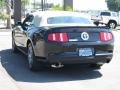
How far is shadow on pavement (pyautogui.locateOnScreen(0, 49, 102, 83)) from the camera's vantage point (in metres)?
8.85

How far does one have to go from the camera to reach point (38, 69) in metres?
9.73

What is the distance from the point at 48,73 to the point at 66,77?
69cm

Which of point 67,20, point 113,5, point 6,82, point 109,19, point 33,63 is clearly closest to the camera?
point 6,82

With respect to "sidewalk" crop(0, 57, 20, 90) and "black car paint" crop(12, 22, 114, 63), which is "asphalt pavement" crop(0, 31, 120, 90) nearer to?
"sidewalk" crop(0, 57, 20, 90)

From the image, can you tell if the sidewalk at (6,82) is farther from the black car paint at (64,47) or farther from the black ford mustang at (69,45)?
the black car paint at (64,47)

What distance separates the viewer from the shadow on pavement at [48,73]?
885 cm

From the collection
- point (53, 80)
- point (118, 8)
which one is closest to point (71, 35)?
point (53, 80)

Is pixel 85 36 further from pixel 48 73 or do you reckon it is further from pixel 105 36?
pixel 48 73

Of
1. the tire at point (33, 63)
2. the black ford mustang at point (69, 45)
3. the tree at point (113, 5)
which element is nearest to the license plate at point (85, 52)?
the black ford mustang at point (69, 45)

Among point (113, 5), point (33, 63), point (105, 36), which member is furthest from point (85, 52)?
point (113, 5)

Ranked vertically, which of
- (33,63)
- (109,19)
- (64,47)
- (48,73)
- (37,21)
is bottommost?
(109,19)

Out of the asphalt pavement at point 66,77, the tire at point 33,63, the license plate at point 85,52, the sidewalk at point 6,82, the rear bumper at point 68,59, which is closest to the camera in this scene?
the sidewalk at point 6,82

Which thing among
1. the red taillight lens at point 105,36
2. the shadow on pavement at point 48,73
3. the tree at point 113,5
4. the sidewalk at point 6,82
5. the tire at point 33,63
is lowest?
the tree at point 113,5

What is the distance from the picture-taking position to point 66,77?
9.07 meters
